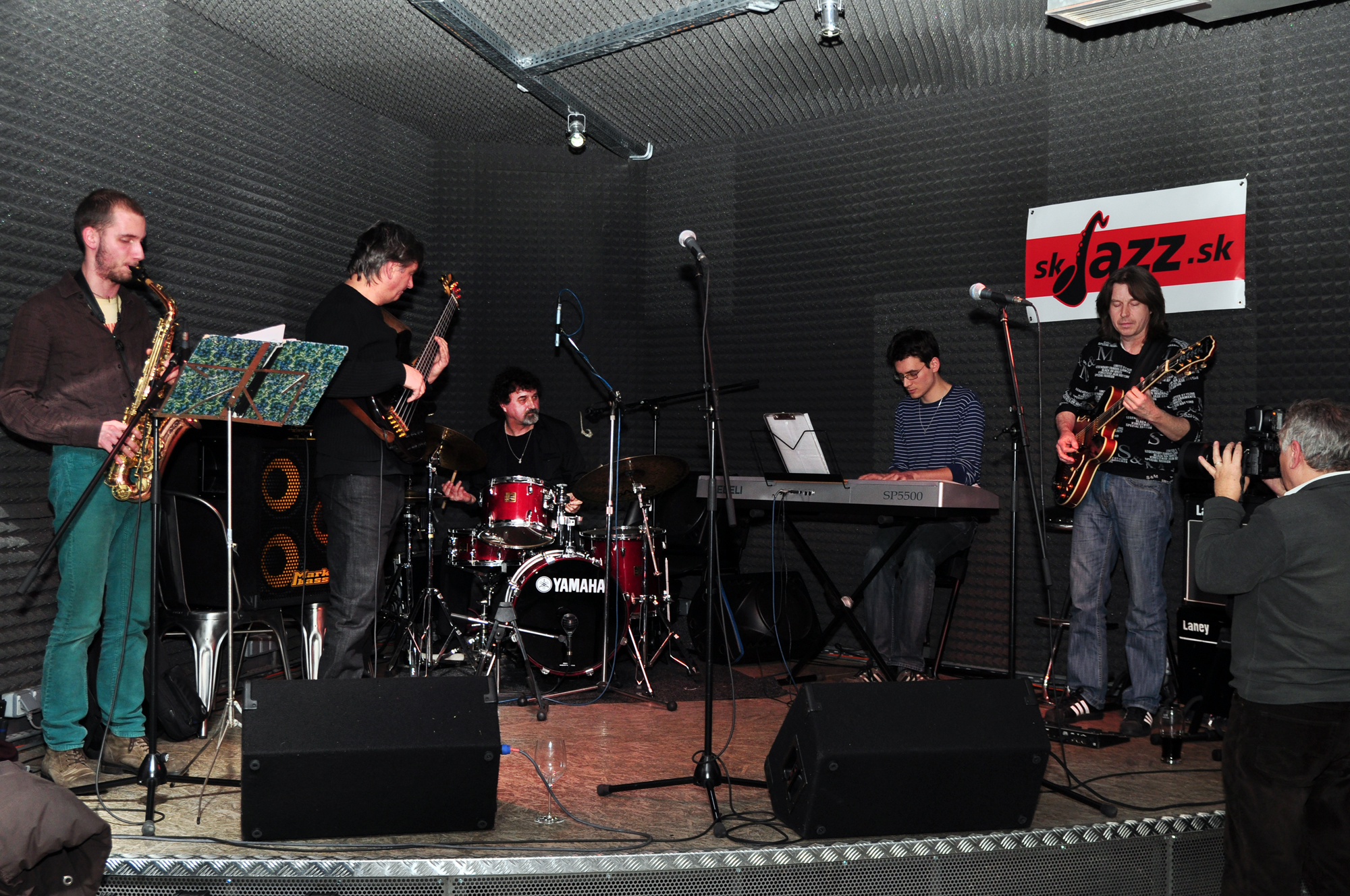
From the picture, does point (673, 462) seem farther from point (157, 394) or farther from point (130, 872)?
point (130, 872)

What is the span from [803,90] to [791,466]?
2393 mm

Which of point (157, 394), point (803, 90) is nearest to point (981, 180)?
point (803, 90)

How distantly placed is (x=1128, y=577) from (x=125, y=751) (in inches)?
150

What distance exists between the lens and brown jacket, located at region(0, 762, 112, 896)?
2.07 metres

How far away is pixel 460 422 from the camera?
20.4 ft

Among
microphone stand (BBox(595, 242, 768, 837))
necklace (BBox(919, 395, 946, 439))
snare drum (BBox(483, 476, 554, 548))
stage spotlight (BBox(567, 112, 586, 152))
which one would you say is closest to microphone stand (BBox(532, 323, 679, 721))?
snare drum (BBox(483, 476, 554, 548))

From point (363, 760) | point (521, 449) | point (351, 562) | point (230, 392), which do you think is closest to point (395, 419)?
point (351, 562)

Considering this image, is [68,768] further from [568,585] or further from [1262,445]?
[1262,445]

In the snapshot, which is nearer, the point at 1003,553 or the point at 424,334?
the point at 1003,553

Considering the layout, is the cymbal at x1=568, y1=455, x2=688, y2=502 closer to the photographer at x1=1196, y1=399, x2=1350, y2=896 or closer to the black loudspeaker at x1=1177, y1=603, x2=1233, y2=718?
the black loudspeaker at x1=1177, y1=603, x2=1233, y2=718

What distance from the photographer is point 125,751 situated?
3.45 meters

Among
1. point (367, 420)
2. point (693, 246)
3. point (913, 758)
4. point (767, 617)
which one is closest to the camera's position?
point (913, 758)

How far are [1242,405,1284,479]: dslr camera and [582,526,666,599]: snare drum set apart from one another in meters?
2.67

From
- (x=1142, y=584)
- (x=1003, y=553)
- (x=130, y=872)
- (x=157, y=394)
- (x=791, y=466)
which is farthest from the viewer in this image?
(x=1003, y=553)
